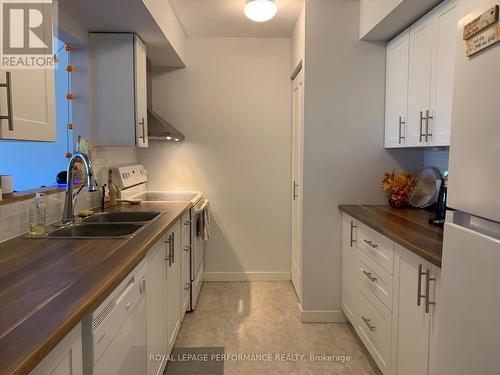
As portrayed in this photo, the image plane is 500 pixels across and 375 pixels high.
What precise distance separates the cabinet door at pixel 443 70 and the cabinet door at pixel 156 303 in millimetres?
1637

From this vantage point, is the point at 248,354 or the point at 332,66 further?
the point at 332,66

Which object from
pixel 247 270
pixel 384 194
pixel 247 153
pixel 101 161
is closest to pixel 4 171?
pixel 101 161

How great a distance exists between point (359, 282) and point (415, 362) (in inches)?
30.9

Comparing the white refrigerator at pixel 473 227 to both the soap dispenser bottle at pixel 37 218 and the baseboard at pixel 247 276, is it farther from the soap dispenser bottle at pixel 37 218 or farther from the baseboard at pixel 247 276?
the baseboard at pixel 247 276

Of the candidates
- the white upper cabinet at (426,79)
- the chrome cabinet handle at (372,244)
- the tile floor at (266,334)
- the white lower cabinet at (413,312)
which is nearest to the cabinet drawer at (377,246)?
the chrome cabinet handle at (372,244)

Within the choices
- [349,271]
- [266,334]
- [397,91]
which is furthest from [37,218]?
[397,91]

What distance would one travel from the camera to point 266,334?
104 inches

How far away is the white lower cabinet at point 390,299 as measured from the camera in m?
1.52

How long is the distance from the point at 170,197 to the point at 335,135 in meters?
1.52

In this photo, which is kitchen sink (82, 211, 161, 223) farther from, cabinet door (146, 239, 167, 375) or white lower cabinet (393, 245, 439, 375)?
white lower cabinet (393, 245, 439, 375)

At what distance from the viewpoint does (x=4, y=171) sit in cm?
272

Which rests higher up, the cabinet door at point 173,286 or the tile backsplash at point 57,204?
the tile backsplash at point 57,204

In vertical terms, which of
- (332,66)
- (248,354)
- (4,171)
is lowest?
(248,354)

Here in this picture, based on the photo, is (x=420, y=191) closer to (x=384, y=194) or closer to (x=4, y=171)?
(x=384, y=194)
